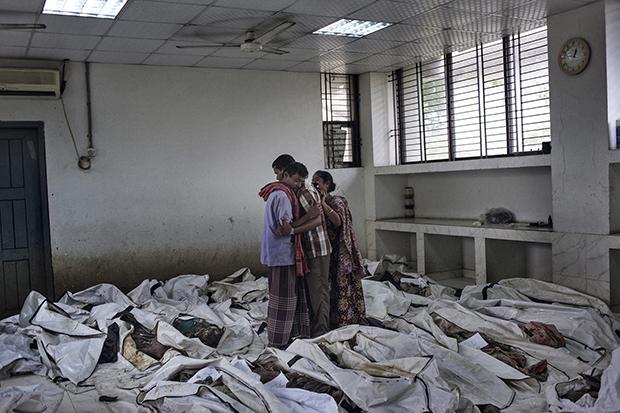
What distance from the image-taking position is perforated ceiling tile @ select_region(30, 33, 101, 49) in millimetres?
5054

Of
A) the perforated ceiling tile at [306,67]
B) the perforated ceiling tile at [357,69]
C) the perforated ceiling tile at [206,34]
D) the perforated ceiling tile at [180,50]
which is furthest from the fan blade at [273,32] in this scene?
the perforated ceiling tile at [357,69]

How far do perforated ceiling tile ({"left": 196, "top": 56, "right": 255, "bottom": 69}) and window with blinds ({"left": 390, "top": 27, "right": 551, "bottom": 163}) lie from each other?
2024 mm

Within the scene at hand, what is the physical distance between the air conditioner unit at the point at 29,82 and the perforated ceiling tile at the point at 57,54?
0.45 ft

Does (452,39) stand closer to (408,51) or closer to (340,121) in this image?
(408,51)

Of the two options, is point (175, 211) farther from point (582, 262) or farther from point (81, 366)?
point (582, 262)

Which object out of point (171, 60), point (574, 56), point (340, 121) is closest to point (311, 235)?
point (574, 56)

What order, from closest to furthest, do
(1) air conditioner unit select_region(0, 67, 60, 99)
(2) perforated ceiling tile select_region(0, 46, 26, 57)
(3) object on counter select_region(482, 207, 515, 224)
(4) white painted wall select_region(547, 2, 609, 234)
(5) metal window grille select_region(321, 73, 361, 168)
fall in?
1. (4) white painted wall select_region(547, 2, 609, 234)
2. (2) perforated ceiling tile select_region(0, 46, 26, 57)
3. (1) air conditioner unit select_region(0, 67, 60, 99)
4. (3) object on counter select_region(482, 207, 515, 224)
5. (5) metal window grille select_region(321, 73, 361, 168)

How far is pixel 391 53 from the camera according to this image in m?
6.41

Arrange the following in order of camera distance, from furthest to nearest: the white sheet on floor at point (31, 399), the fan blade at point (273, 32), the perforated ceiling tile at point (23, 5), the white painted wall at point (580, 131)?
the fan blade at point (273, 32) → the white painted wall at point (580, 131) → the perforated ceiling tile at point (23, 5) → the white sheet on floor at point (31, 399)

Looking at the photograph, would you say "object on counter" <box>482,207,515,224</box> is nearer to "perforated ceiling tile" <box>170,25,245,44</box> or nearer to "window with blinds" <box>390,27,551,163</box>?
"window with blinds" <box>390,27,551,163</box>

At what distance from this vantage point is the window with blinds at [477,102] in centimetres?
576

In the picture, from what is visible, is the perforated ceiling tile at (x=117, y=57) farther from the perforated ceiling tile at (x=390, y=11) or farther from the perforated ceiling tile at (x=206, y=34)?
the perforated ceiling tile at (x=390, y=11)

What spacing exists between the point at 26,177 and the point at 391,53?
3.94m

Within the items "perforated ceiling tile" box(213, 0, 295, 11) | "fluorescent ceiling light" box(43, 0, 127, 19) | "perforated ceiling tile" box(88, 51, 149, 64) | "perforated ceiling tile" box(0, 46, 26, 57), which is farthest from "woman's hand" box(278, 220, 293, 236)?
"perforated ceiling tile" box(0, 46, 26, 57)
